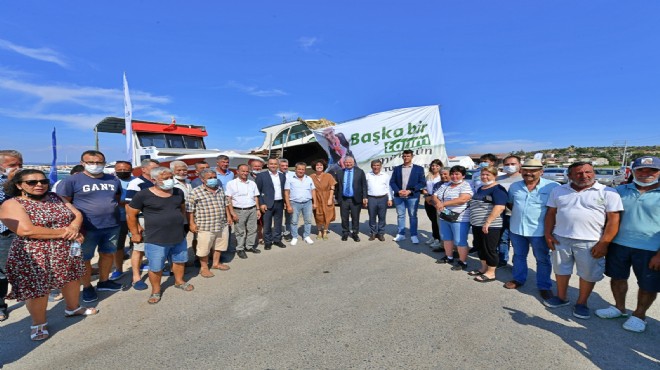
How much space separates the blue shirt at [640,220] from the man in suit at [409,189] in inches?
123

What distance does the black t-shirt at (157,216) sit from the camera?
3.19 meters

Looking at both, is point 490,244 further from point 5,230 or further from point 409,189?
point 5,230

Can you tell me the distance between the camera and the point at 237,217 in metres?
4.79

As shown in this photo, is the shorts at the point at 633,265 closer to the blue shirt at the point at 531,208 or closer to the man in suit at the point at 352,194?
the blue shirt at the point at 531,208

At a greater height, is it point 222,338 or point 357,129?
point 357,129

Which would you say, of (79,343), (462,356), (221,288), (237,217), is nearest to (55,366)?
(79,343)

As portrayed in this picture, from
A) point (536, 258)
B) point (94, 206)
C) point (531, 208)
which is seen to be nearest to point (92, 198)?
point (94, 206)

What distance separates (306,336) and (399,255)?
2.75m

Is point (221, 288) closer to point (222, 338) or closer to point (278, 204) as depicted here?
point (222, 338)

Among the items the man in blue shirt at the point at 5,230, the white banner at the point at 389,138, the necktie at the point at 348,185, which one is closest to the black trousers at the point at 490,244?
the necktie at the point at 348,185

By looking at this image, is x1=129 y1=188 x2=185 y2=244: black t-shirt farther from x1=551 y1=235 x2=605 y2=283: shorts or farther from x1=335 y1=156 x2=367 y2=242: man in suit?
x1=551 y1=235 x2=605 y2=283: shorts

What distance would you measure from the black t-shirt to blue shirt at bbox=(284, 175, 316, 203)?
2.49m

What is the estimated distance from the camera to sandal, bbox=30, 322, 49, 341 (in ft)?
8.30

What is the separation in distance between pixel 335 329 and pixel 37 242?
2.83 metres
